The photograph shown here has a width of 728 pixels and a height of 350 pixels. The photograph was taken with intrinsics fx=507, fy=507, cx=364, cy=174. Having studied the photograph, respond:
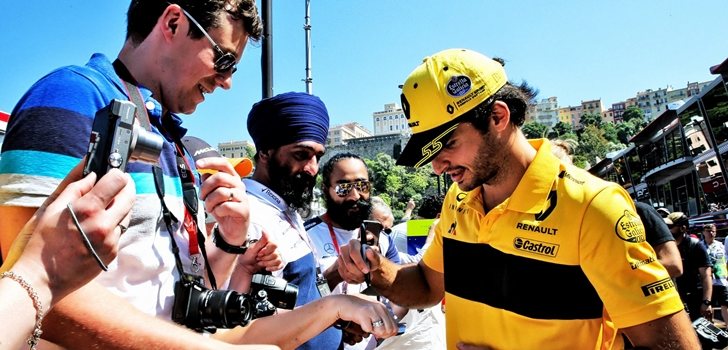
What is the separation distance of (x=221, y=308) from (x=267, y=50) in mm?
3358

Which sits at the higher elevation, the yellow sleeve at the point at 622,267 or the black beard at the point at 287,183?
the black beard at the point at 287,183

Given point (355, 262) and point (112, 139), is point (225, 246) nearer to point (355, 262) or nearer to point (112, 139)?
point (355, 262)

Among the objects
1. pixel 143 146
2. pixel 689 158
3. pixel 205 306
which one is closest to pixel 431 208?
pixel 205 306

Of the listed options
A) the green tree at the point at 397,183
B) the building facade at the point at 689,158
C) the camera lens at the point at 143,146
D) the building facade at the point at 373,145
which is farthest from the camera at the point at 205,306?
the building facade at the point at 373,145

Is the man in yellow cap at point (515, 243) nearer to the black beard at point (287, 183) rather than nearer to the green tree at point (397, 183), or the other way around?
the black beard at point (287, 183)

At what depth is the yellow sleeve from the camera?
6.47ft

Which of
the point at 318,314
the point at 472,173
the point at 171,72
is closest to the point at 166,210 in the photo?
the point at 171,72

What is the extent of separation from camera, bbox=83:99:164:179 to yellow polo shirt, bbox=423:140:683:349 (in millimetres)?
1782

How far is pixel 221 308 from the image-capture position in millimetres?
1570

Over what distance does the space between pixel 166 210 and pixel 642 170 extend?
2877cm

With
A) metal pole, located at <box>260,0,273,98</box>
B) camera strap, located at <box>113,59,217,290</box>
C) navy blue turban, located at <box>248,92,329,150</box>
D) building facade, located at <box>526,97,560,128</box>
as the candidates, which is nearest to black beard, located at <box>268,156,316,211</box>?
navy blue turban, located at <box>248,92,329,150</box>

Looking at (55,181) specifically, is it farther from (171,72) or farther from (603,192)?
(603,192)

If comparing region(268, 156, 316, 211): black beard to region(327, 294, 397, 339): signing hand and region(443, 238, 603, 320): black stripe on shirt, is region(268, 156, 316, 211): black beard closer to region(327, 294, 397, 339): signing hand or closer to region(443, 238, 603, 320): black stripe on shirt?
region(443, 238, 603, 320): black stripe on shirt

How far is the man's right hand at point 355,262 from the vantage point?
246cm
